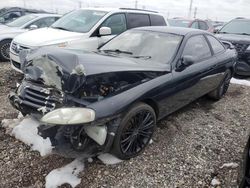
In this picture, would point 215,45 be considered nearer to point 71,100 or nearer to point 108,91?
point 108,91

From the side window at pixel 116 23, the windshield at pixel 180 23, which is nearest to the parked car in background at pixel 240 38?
the windshield at pixel 180 23

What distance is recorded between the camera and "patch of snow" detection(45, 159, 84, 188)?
2691mm

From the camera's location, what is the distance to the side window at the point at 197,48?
4029mm

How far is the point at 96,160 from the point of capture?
10.2 feet

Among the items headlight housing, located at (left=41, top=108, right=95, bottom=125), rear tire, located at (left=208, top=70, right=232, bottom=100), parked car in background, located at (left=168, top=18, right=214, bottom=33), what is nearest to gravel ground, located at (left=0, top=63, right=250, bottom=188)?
headlight housing, located at (left=41, top=108, right=95, bottom=125)

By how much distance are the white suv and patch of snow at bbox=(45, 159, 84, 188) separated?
10.7ft

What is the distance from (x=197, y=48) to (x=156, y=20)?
349 cm

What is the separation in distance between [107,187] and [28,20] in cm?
748

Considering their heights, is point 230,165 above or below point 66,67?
below

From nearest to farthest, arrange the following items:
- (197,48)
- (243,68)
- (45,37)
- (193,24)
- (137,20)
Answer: (197,48), (45,37), (137,20), (243,68), (193,24)

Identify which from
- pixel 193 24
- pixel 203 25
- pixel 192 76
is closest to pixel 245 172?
pixel 192 76

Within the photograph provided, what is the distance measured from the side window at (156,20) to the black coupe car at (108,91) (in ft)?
11.6

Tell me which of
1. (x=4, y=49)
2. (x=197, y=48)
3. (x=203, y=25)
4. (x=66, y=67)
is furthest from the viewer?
(x=203, y=25)

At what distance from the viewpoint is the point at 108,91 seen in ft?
9.14
